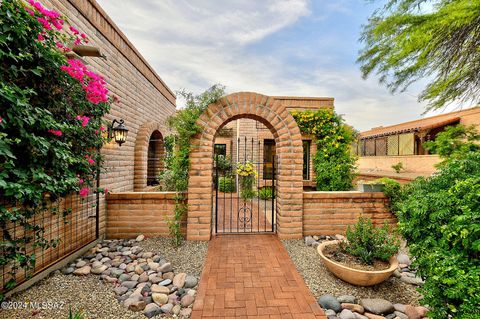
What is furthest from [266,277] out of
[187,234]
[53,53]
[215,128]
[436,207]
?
[53,53]

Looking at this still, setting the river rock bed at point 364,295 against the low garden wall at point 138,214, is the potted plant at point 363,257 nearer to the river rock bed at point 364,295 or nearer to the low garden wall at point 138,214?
the river rock bed at point 364,295

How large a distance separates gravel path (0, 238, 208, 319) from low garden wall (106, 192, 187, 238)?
3.31 feet

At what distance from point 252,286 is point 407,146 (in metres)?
18.9

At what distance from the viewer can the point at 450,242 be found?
1.54 meters

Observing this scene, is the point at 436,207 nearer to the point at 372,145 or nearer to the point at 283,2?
the point at 283,2

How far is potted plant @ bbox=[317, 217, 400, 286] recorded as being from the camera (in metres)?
2.41

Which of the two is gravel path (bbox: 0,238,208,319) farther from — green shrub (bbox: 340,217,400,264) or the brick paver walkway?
green shrub (bbox: 340,217,400,264)

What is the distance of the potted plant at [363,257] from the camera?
2.41m

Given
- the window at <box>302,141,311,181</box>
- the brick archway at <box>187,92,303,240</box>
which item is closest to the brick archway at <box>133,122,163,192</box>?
the brick archway at <box>187,92,303,240</box>

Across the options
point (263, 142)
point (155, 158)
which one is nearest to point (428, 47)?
point (263, 142)

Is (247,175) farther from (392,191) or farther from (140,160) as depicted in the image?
(392,191)

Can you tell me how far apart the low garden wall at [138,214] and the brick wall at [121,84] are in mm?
198

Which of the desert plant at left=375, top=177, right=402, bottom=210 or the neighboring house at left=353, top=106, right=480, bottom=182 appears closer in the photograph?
the desert plant at left=375, top=177, right=402, bottom=210

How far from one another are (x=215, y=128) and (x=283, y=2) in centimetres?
427
